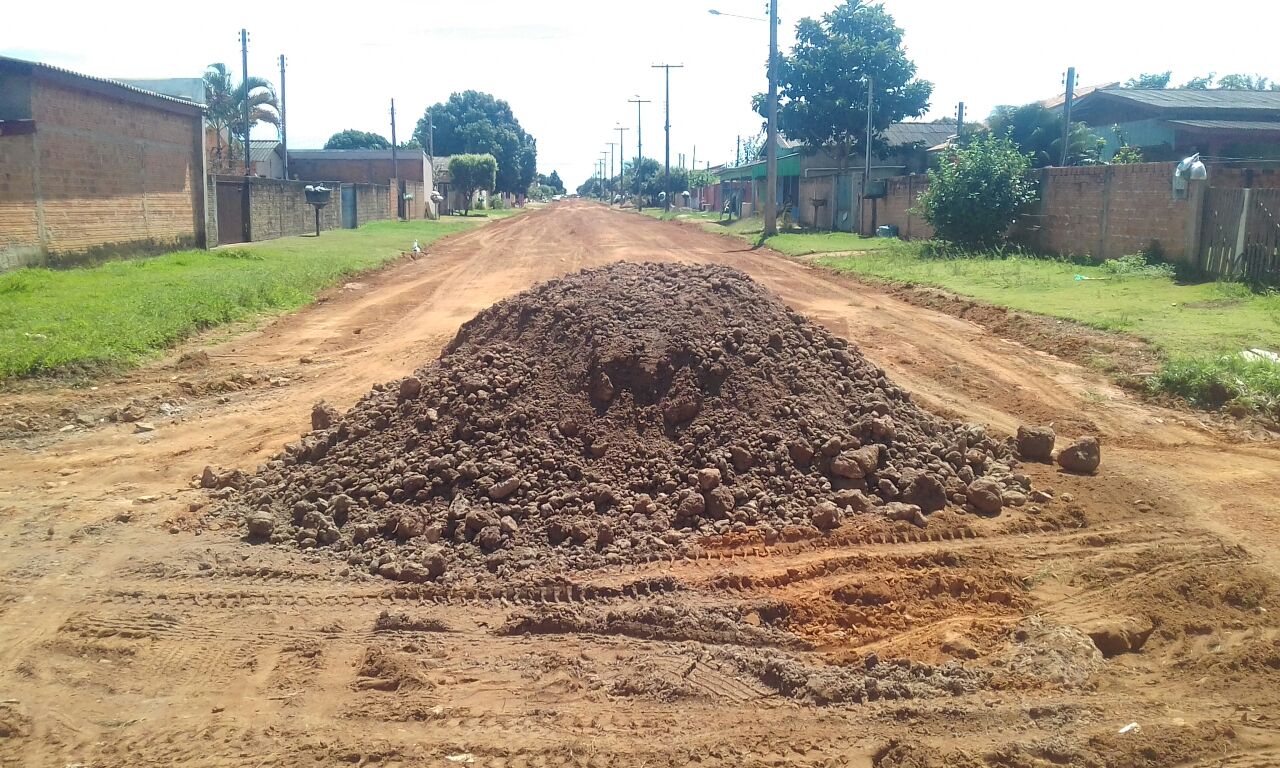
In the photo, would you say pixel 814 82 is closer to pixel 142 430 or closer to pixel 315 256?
pixel 315 256

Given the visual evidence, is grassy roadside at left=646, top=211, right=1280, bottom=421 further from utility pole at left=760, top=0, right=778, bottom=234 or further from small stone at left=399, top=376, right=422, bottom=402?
utility pole at left=760, top=0, right=778, bottom=234

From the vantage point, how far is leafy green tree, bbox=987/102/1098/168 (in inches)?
1142

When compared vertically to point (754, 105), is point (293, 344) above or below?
below

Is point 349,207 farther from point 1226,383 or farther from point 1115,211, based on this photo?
point 1226,383

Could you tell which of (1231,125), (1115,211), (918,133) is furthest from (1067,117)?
(918,133)

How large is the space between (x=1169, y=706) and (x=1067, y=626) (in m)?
0.75

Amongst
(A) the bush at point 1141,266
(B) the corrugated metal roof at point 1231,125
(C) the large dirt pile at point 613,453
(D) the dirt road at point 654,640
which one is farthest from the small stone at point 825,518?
(B) the corrugated metal roof at point 1231,125

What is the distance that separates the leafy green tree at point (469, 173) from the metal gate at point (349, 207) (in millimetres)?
24795

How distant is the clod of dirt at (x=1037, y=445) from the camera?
730cm

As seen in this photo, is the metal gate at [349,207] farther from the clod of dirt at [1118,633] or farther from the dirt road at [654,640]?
the clod of dirt at [1118,633]

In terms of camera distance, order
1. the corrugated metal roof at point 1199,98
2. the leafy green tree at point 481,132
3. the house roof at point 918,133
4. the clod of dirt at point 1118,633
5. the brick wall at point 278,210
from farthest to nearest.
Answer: the leafy green tree at point 481,132 → the house roof at point 918,133 → the brick wall at point 278,210 → the corrugated metal roof at point 1199,98 → the clod of dirt at point 1118,633

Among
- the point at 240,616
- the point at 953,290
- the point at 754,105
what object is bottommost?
the point at 240,616

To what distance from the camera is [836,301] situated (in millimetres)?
17219

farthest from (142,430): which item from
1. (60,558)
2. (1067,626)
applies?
(1067,626)
